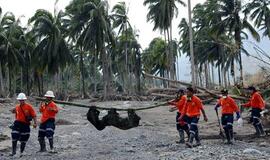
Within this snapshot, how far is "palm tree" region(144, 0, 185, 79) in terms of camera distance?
48531mm

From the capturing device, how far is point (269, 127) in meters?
14.3

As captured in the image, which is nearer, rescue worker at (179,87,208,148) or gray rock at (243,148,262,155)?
gray rock at (243,148,262,155)

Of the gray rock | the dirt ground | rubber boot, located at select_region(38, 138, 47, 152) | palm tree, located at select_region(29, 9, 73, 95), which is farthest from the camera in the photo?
palm tree, located at select_region(29, 9, 73, 95)

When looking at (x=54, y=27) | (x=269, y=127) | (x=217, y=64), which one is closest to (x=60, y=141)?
(x=269, y=127)

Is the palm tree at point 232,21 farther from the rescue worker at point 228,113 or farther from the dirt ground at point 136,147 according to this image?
the rescue worker at point 228,113

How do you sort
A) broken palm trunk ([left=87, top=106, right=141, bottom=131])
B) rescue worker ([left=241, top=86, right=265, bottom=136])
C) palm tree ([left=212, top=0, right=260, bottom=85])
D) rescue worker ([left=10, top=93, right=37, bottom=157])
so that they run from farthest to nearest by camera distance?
palm tree ([left=212, top=0, right=260, bottom=85]) → rescue worker ([left=241, top=86, right=265, bottom=136]) → broken palm trunk ([left=87, top=106, right=141, bottom=131]) → rescue worker ([left=10, top=93, right=37, bottom=157])

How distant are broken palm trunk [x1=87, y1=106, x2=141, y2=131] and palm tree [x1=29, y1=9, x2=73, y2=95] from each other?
3652 cm

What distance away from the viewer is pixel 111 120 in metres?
11.7

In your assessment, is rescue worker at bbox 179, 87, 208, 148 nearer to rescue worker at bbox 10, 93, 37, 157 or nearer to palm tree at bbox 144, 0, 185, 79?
rescue worker at bbox 10, 93, 37, 157

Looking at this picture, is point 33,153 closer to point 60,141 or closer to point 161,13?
point 60,141

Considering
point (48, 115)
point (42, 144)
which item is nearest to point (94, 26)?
point (42, 144)

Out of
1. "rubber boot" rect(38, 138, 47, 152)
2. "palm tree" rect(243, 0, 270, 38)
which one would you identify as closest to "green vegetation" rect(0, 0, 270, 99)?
"palm tree" rect(243, 0, 270, 38)

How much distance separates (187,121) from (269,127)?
3514 mm

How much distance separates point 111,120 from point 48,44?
38.0 meters
